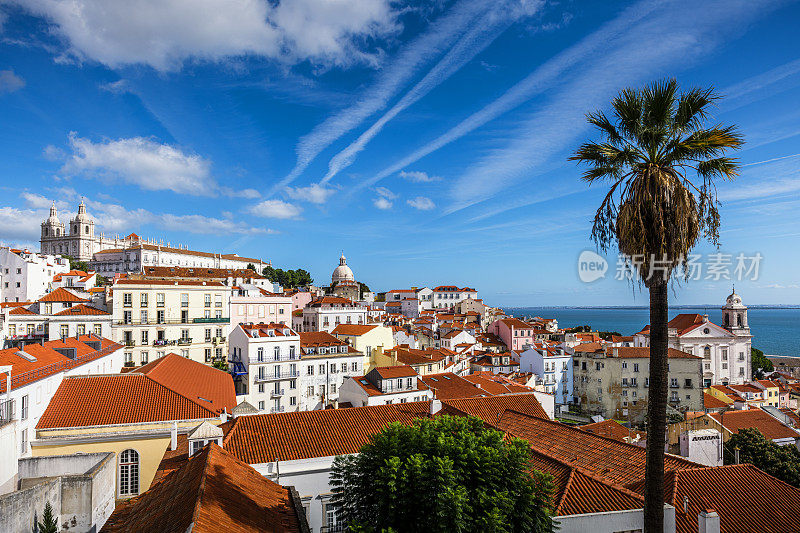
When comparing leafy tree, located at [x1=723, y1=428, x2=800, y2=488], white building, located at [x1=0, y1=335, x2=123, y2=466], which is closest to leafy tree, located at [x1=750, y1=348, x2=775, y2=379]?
leafy tree, located at [x1=723, y1=428, x2=800, y2=488]

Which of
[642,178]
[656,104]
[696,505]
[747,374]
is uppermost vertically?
[656,104]

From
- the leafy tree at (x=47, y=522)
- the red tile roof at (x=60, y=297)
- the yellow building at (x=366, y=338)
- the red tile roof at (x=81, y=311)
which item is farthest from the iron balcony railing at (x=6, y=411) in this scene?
the red tile roof at (x=60, y=297)

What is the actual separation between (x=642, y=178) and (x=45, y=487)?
1365cm

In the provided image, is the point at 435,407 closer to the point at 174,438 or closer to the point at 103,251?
the point at 174,438

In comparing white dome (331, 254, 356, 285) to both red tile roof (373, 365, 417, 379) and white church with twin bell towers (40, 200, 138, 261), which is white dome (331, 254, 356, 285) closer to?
white church with twin bell towers (40, 200, 138, 261)

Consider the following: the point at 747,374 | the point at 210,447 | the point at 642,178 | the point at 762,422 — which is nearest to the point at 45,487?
the point at 210,447

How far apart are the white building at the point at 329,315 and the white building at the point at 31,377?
4112cm

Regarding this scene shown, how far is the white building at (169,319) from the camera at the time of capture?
4562cm

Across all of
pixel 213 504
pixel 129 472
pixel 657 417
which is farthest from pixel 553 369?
pixel 213 504

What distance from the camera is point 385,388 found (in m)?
35.3

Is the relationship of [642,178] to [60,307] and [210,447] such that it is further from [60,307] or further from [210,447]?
[60,307]

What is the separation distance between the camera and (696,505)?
13.0 metres

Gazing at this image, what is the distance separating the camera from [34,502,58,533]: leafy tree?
9.45 meters

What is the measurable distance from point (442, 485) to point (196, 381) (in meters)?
23.5
